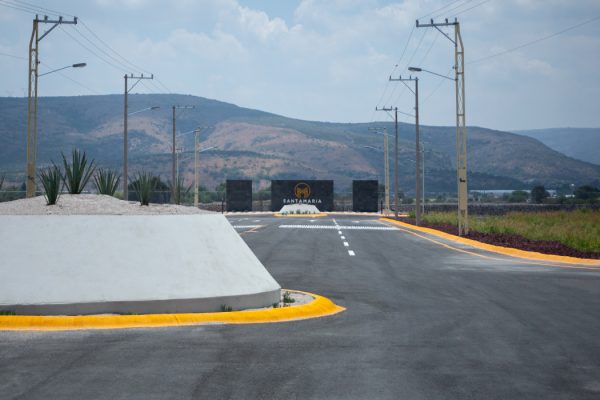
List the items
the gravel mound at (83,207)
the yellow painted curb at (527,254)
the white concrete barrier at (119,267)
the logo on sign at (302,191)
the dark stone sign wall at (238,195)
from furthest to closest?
the dark stone sign wall at (238,195)
the logo on sign at (302,191)
the yellow painted curb at (527,254)
the gravel mound at (83,207)
the white concrete barrier at (119,267)

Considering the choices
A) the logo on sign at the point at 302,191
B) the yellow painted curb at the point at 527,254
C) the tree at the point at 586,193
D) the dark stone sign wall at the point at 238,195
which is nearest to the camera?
the yellow painted curb at the point at 527,254

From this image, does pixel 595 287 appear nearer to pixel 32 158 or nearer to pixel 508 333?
pixel 508 333

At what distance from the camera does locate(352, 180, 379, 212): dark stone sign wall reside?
81312mm

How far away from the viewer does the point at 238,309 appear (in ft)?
33.5

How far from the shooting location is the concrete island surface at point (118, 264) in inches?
364

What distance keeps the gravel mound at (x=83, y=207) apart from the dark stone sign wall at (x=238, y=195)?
218ft

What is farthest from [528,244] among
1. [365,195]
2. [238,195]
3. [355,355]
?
[365,195]

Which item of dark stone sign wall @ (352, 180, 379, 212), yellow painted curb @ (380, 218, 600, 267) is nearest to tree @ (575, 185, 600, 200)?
dark stone sign wall @ (352, 180, 379, 212)

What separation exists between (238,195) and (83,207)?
224 ft

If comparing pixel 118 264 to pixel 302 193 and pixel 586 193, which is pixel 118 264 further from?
pixel 586 193

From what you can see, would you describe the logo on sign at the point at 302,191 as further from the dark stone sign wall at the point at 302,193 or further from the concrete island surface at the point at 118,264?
the concrete island surface at the point at 118,264

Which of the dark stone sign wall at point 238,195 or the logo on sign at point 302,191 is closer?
the logo on sign at point 302,191

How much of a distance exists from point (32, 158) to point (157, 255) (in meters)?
24.8

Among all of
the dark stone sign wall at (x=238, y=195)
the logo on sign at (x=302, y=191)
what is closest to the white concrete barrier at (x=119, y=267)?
the logo on sign at (x=302, y=191)
